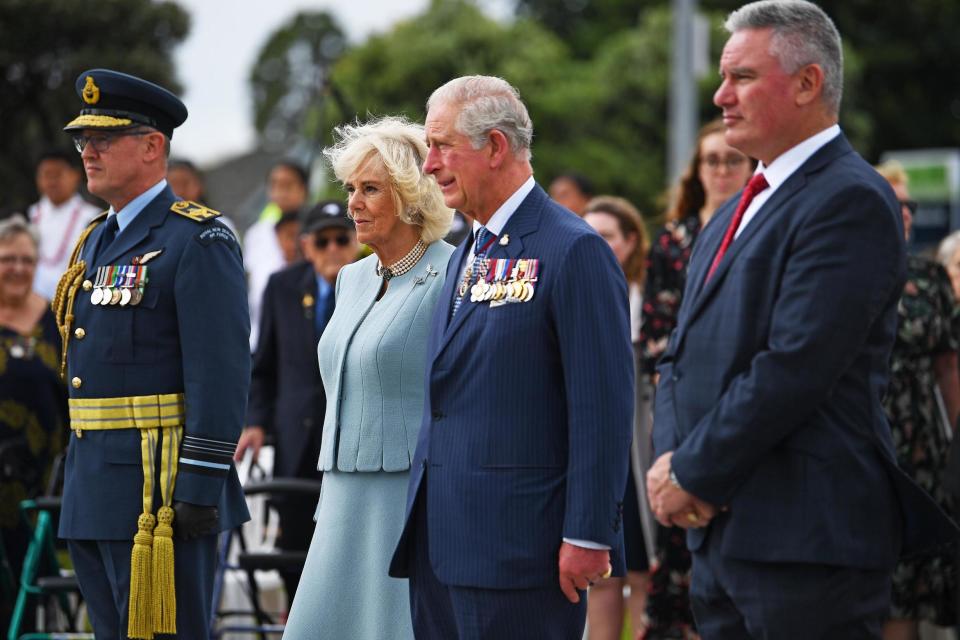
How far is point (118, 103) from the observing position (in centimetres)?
506

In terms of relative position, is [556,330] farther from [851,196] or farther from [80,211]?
[80,211]

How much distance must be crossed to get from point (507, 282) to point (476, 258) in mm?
204

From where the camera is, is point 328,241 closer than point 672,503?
No

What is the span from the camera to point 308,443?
24.0 ft

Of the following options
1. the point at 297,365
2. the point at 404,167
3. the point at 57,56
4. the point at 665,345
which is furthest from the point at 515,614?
the point at 57,56

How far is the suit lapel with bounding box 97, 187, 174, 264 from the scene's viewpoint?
503 centimetres

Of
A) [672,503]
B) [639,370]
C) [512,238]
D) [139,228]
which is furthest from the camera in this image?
[639,370]

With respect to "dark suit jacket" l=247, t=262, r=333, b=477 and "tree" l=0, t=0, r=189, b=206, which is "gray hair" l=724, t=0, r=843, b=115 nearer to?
"dark suit jacket" l=247, t=262, r=333, b=477

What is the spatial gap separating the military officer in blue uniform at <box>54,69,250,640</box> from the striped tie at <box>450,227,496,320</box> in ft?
3.17

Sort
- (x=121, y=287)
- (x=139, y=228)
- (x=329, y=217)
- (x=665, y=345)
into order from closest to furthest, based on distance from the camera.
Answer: (x=121, y=287), (x=139, y=228), (x=665, y=345), (x=329, y=217)

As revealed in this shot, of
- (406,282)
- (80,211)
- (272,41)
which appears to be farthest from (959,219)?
(272,41)

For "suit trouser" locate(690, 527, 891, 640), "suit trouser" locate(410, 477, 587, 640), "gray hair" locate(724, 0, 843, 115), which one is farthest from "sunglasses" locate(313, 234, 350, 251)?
"suit trouser" locate(690, 527, 891, 640)

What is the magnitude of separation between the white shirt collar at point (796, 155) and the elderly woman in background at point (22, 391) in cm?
483

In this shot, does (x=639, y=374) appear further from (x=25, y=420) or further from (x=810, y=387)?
(x=810, y=387)
